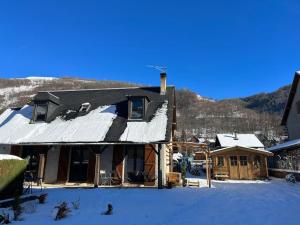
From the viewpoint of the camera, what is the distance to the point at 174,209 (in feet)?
30.4

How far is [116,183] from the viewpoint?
51.8ft

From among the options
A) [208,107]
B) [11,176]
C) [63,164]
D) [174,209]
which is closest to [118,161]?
[63,164]

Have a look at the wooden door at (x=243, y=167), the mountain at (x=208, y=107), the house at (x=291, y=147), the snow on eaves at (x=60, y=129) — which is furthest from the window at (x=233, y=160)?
the mountain at (x=208, y=107)

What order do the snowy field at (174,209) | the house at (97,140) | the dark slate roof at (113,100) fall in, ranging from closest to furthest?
1. the snowy field at (174,209)
2. the house at (97,140)
3. the dark slate roof at (113,100)

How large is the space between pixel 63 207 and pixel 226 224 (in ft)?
15.6

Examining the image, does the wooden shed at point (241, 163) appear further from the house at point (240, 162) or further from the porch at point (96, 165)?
the porch at point (96, 165)

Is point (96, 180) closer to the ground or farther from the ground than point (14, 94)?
closer to the ground

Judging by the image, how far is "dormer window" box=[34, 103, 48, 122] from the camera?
1898 cm

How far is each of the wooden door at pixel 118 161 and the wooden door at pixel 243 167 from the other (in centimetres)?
1118

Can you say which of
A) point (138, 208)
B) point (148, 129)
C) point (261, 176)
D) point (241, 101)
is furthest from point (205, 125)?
point (138, 208)

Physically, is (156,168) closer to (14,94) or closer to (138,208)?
(138,208)

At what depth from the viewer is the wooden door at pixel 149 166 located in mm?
15547

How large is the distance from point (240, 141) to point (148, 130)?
17.4 meters

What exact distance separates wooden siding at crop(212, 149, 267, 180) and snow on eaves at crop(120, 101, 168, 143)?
8.37m
